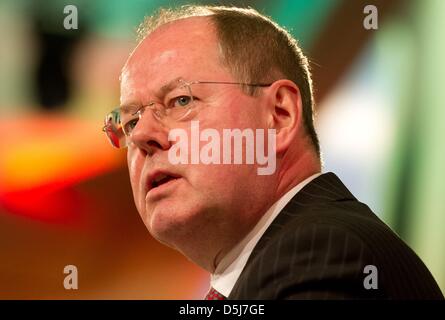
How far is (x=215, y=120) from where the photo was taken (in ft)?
4.74

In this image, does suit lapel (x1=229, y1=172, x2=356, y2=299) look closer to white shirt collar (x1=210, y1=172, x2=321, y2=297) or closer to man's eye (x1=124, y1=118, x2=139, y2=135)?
white shirt collar (x1=210, y1=172, x2=321, y2=297)

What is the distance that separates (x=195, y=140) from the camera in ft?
4.58

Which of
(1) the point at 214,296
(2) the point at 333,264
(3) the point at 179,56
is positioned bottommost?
(1) the point at 214,296

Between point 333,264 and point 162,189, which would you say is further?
point 162,189

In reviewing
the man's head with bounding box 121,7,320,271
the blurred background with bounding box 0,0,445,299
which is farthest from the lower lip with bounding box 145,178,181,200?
the blurred background with bounding box 0,0,445,299

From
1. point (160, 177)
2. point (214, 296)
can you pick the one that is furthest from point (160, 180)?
point (214, 296)

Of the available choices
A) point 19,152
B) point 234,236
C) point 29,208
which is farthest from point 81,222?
point 234,236

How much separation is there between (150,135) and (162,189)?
120 millimetres

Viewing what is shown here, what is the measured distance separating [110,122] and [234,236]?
0.47 metres

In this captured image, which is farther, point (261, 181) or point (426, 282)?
point (261, 181)

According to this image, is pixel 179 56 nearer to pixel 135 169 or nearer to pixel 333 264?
pixel 135 169

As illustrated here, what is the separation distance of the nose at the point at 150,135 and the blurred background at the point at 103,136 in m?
0.70

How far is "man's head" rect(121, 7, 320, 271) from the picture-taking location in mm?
1397
